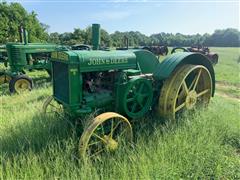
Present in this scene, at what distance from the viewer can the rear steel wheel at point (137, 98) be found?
12.0ft

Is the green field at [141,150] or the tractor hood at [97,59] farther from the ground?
the tractor hood at [97,59]

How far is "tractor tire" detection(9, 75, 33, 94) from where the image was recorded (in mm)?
7258

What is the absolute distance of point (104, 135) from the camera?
3.26 m

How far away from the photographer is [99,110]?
12.0ft

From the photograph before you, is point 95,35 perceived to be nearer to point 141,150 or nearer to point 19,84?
point 141,150

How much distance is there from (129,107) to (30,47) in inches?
235

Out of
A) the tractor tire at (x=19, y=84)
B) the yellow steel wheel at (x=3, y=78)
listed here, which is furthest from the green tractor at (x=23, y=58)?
the tractor tire at (x=19, y=84)

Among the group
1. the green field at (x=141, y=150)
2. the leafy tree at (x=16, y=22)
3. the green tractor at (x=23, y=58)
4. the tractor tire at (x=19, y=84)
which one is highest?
the leafy tree at (x=16, y=22)

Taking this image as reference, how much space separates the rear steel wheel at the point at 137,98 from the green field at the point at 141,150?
249mm

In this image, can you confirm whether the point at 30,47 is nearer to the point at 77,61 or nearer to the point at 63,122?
the point at 63,122

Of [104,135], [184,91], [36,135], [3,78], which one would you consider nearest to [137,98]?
[104,135]

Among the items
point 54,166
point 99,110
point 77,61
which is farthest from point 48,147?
point 77,61

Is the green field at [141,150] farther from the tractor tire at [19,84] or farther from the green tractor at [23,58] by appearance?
the green tractor at [23,58]

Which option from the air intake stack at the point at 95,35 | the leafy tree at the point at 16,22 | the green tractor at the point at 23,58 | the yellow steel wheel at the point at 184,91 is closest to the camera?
the yellow steel wheel at the point at 184,91
